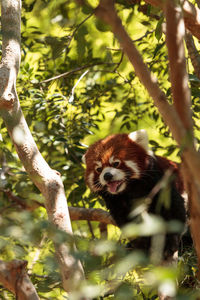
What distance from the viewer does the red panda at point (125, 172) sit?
11.5 ft

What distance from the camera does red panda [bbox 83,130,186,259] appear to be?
3506mm

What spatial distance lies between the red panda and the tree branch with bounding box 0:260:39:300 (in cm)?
201

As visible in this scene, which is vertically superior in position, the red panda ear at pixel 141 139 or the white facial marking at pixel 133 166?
the red panda ear at pixel 141 139

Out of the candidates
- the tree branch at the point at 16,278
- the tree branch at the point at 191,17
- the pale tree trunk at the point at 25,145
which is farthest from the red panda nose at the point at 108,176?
the tree branch at the point at 16,278

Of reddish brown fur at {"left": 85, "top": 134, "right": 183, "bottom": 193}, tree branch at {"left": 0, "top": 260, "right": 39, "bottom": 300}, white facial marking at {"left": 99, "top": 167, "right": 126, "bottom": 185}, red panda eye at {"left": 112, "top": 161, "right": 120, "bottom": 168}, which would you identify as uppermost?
tree branch at {"left": 0, "top": 260, "right": 39, "bottom": 300}

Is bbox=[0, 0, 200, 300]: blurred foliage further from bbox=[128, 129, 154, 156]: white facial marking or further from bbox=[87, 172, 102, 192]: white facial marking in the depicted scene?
bbox=[128, 129, 154, 156]: white facial marking

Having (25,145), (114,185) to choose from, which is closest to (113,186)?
(114,185)

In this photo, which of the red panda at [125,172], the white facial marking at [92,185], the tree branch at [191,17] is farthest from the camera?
the white facial marking at [92,185]

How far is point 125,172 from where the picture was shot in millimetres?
3543

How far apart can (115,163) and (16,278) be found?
2172 millimetres

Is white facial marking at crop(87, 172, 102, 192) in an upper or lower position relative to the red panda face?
lower

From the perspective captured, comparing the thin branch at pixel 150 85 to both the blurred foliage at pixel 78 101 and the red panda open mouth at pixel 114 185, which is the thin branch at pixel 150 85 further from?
the red panda open mouth at pixel 114 185

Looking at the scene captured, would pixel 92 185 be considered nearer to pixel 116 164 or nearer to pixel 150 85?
pixel 116 164

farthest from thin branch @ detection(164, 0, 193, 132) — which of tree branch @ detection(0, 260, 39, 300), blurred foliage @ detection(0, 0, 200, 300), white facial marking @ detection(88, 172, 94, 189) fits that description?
white facial marking @ detection(88, 172, 94, 189)
